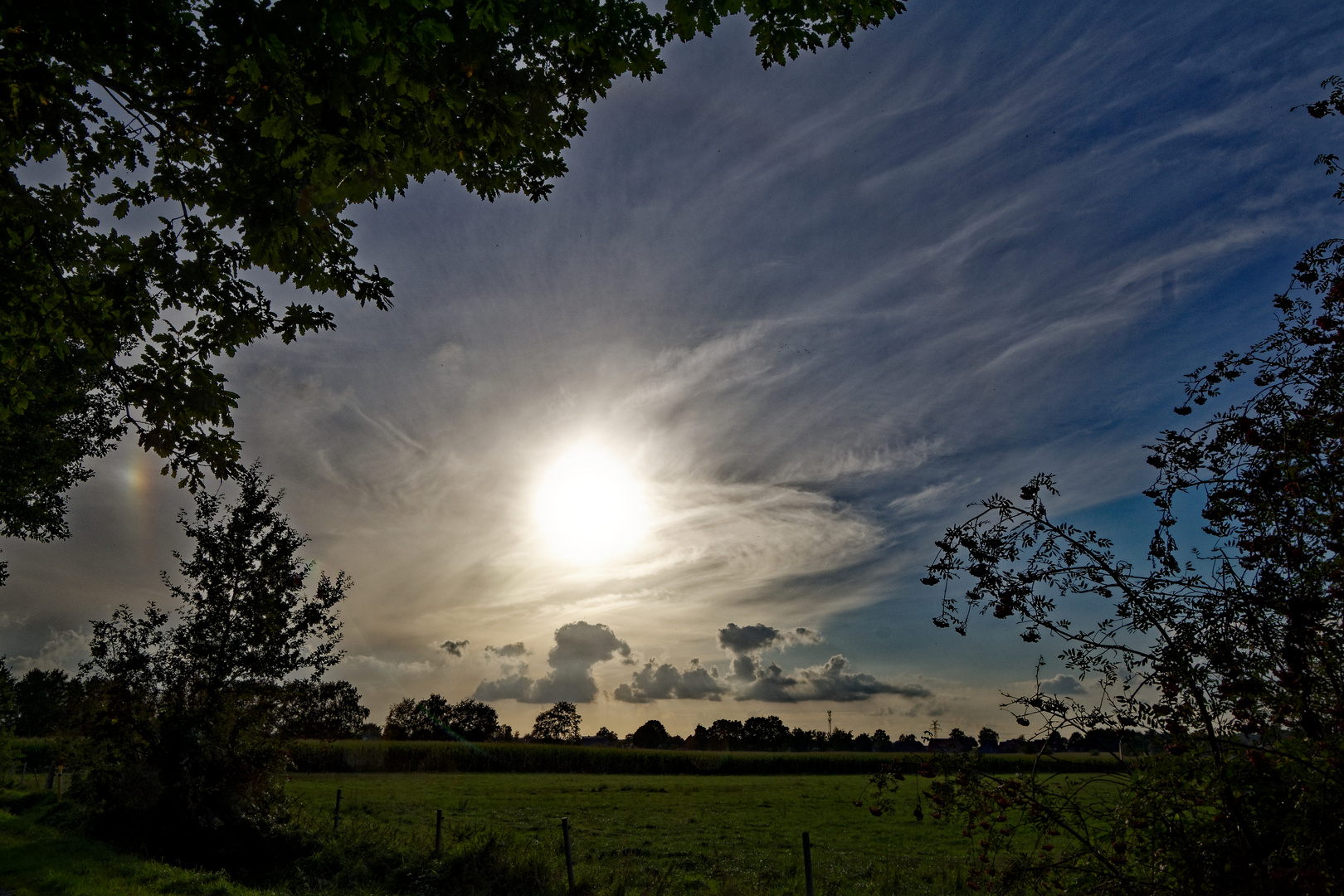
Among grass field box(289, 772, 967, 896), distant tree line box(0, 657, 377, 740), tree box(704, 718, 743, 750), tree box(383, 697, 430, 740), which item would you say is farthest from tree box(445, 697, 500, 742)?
distant tree line box(0, 657, 377, 740)

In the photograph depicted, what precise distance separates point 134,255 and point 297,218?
2409mm

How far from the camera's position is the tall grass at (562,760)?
6153 cm

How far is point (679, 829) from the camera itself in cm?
2689

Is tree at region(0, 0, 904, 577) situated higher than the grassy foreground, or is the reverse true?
tree at region(0, 0, 904, 577)

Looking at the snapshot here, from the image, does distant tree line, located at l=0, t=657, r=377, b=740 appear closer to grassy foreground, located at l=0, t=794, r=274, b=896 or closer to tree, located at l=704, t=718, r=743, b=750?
grassy foreground, located at l=0, t=794, r=274, b=896

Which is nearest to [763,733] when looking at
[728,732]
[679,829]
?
[728,732]

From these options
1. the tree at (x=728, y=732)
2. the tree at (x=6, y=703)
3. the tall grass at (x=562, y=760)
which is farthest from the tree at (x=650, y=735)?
the tree at (x=6, y=703)

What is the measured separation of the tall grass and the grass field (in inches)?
471

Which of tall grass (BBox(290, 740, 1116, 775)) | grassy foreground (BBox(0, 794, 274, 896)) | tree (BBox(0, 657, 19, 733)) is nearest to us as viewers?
grassy foreground (BBox(0, 794, 274, 896))

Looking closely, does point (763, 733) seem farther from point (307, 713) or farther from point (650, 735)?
point (307, 713)

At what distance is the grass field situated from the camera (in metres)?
16.4

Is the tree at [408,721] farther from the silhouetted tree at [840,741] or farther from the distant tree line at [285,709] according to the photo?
the distant tree line at [285,709]

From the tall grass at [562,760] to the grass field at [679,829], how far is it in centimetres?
1197

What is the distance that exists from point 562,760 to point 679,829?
48298mm
